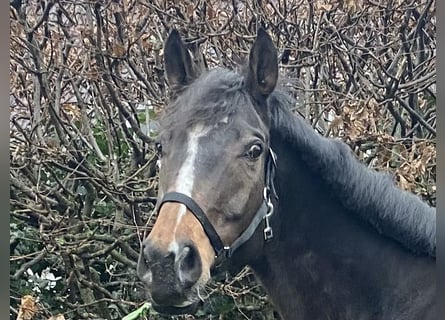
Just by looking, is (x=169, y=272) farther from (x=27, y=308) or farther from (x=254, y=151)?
(x=27, y=308)

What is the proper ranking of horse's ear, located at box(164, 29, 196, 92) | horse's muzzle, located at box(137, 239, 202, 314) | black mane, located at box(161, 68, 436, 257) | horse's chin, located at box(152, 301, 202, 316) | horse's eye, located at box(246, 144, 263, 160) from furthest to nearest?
1. horse's ear, located at box(164, 29, 196, 92)
2. black mane, located at box(161, 68, 436, 257)
3. horse's eye, located at box(246, 144, 263, 160)
4. horse's chin, located at box(152, 301, 202, 316)
5. horse's muzzle, located at box(137, 239, 202, 314)

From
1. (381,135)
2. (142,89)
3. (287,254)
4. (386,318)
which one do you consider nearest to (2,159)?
(287,254)

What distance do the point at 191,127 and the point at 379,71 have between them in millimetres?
2394

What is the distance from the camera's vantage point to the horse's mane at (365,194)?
2352mm

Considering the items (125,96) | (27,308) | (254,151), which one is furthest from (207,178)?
(125,96)

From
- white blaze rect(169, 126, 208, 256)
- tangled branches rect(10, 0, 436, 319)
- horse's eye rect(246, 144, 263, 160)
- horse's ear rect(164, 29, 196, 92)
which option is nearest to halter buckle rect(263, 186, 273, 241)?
horse's eye rect(246, 144, 263, 160)

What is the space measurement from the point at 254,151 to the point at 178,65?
1.53ft

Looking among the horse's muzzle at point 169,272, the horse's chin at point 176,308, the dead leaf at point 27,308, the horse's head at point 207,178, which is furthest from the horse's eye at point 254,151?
the dead leaf at point 27,308

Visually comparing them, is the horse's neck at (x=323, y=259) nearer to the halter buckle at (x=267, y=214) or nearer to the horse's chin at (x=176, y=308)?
the halter buckle at (x=267, y=214)

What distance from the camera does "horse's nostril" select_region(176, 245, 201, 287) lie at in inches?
77.9

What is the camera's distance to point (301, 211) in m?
2.39

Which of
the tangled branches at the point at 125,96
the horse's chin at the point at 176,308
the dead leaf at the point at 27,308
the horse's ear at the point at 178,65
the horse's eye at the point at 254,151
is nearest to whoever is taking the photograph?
the horse's chin at the point at 176,308

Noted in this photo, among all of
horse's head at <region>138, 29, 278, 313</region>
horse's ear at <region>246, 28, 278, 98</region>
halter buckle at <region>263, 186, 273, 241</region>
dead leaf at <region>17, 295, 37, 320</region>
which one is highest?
horse's ear at <region>246, 28, 278, 98</region>

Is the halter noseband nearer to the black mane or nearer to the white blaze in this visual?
the white blaze
